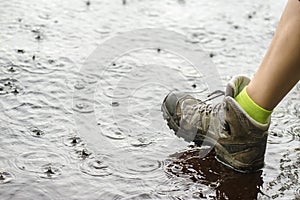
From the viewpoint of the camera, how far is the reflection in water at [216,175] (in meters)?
3.51

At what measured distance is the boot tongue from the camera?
3.70 m

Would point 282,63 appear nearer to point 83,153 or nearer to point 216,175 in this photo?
point 216,175

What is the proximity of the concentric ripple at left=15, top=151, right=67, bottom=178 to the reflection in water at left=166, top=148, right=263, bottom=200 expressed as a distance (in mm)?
697

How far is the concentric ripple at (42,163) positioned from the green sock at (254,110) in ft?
3.92

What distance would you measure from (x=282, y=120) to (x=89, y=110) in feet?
4.88

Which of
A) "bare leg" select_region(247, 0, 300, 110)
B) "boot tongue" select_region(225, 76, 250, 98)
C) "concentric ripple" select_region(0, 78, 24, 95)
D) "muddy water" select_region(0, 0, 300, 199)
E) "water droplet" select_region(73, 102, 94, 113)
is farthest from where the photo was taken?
"concentric ripple" select_region(0, 78, 24, 95)

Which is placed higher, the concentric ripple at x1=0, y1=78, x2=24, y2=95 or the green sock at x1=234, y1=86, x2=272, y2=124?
the green sock at x1=234, y1=86, x2=272, y2=124

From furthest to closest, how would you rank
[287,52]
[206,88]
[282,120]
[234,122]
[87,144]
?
[206,88], [282,120], [87,144], [234,122], [287,52]

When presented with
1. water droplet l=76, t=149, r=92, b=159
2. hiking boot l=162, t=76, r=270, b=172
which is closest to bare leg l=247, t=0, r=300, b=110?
hiking boot l=162, t=76, r=270, b=172

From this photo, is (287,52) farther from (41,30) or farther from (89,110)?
(41,30)

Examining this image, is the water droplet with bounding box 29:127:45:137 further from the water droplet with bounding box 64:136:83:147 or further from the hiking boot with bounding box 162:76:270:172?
the hiking boot with bounding box 162:76:270:172

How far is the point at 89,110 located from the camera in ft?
14.1

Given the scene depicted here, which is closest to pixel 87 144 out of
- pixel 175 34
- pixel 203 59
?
pixel 203 59

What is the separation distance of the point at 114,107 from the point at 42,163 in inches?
37.9
